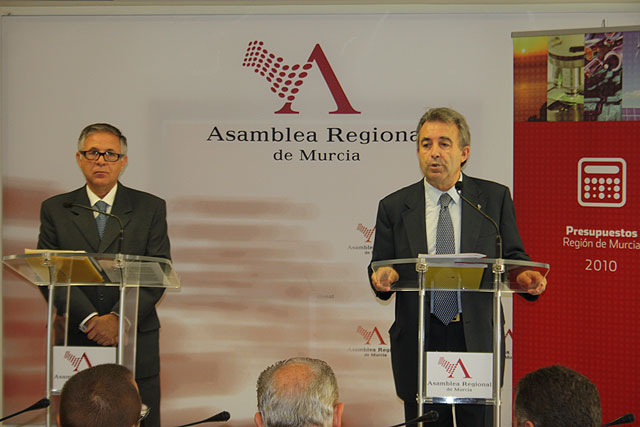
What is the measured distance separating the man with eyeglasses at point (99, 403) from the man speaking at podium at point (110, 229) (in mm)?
1674

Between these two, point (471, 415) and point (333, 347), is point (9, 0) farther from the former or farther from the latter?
point (471, 415)

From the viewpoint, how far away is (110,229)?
454 centimetres

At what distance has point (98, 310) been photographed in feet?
13.4

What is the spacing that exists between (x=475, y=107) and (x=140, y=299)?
2.63 meters

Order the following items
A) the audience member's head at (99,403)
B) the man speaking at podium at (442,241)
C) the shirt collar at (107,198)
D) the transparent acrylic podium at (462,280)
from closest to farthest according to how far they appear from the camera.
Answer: the audience member's head at (99,403)
the transparent acrylic podium at (462,280)
the man speaking at podium at (442,241)
the shirt collar at (107,198)

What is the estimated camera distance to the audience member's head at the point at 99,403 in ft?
7.40

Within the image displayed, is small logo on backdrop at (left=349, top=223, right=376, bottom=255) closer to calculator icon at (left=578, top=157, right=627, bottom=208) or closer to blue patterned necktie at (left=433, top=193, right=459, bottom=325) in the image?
blue patterned necktie at (left=433, top=193, right=459, bottom=325)

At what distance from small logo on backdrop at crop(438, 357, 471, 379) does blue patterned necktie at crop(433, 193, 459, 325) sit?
1.60 ft

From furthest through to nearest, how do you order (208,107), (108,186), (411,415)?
(208,107) → (108,186) → (411,415)

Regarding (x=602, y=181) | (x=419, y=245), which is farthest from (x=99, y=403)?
(x=602, y=181)

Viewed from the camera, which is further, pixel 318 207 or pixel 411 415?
pixel 318 207

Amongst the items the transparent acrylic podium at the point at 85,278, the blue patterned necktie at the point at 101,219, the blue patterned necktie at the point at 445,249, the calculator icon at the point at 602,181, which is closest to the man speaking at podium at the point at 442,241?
the blue patterned necktie at the point at 445,249

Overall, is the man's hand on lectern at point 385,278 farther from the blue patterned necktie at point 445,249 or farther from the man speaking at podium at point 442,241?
the blue patterned necktie at point 445,249

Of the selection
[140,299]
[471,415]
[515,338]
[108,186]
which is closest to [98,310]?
[140,299]
